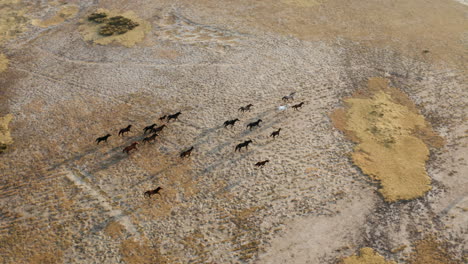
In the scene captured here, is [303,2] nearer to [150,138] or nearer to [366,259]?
[150,138]

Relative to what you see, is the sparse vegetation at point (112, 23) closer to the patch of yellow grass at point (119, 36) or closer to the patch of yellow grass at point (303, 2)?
the patch of yellow grass at point (119, 36)

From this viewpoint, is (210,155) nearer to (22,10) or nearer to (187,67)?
(187,67)

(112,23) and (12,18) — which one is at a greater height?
(112,23)

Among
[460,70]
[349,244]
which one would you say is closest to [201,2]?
[460,70]

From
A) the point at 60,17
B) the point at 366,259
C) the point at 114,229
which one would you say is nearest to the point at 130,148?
the point at 114,229

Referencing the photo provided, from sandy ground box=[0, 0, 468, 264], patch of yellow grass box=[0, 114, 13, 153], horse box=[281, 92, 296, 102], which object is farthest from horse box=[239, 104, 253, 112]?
patch of yellow grass box=[0, 114, 13, 153]

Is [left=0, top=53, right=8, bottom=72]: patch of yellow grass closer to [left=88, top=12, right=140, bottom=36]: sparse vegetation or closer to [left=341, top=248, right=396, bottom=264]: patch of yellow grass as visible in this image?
[left=88, top=12, right=140, bottom=36]: sparse vegetation

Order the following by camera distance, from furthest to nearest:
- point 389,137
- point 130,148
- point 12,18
→ point 12,18
point 389,137
point 130,148
